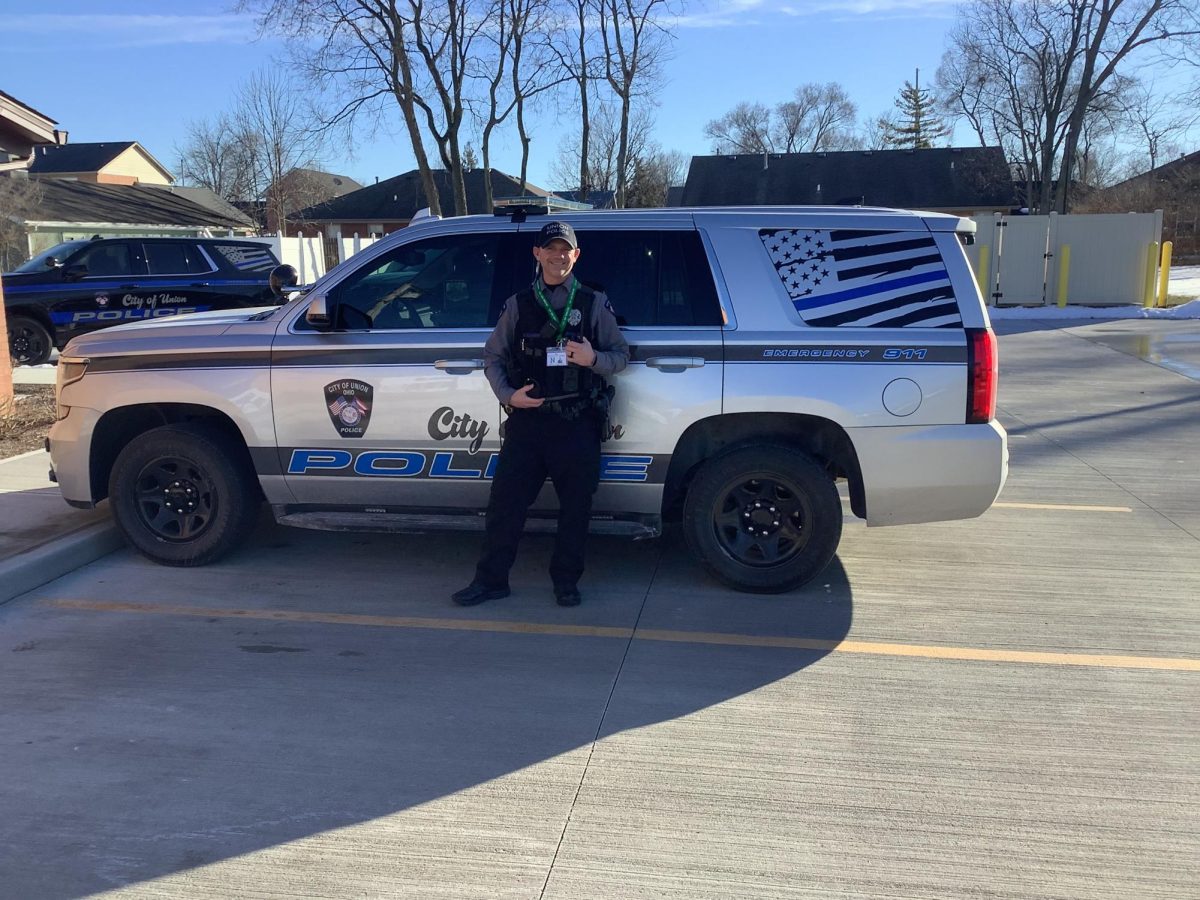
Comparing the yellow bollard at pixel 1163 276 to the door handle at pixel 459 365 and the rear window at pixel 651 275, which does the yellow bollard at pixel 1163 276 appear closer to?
the rear window at pixel 651 275

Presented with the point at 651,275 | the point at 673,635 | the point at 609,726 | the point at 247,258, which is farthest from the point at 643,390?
the point at 247,258

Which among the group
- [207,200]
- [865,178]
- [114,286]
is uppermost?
[865,178]

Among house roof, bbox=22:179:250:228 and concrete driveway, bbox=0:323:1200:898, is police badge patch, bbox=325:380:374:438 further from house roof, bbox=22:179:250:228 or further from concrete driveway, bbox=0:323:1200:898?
house roof, bbox=22:179:250:228

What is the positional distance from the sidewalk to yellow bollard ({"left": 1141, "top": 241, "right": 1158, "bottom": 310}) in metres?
24.2

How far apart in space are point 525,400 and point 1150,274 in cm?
2366

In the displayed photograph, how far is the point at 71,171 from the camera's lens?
52.2 metres

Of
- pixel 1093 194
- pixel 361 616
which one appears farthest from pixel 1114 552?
pixel 1093 194

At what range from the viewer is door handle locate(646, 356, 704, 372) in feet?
16.9

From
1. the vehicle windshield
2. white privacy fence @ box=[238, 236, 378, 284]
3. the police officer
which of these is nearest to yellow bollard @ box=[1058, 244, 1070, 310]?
white privacy fence @ box=[238, 236, 378, 284]

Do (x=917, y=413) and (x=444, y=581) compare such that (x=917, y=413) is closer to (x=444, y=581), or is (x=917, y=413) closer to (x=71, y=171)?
(x=444, y=581)

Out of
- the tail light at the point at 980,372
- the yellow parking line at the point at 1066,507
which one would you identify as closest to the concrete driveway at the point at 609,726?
the yellow parking line at the point at 1066,507

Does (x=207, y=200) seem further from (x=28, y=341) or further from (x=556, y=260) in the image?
(x=556, y=260)

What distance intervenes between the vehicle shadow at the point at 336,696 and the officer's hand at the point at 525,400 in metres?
1.11

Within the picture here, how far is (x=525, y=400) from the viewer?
192 inches
